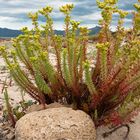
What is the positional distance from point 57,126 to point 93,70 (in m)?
0.86

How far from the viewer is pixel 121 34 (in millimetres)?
4879

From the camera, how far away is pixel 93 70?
5.16m

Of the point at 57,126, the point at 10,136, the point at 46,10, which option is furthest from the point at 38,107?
the point at 46,10

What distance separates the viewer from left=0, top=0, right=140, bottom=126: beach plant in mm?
4695

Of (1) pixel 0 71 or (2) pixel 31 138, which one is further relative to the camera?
(1) pixel 0 71

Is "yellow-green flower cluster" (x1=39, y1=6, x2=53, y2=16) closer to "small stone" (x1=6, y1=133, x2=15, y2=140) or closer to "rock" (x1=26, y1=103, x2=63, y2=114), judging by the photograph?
"rock" (x1=26, y1=103, x2=63, y2=114)

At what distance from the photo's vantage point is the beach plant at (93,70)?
Result: 4695 mm

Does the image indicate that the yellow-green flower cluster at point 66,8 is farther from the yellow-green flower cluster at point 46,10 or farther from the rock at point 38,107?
the rock at point 38,107

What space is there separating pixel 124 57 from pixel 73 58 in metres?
0.54

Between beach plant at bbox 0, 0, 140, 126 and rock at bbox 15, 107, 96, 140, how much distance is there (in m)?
0.17

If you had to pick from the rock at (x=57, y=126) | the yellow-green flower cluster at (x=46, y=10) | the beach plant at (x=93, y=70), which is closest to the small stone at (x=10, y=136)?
the rock at (x=57, y=126)

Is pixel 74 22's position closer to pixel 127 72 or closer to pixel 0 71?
pixel 127 72

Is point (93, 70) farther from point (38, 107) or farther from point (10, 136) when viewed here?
point (10, 136)

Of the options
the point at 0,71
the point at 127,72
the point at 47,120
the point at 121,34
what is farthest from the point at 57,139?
the point at 0,71
